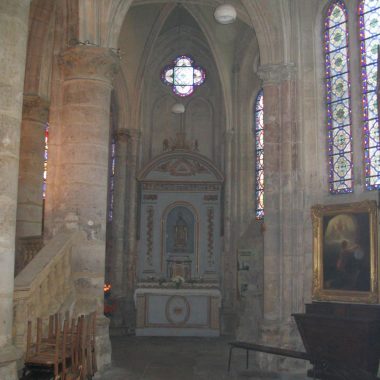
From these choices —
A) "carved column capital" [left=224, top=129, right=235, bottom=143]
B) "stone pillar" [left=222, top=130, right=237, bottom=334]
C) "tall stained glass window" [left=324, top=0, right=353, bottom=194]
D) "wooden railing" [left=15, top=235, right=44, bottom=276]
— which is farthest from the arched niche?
"tall stained glass window" [left=324, top=0, right=353, bottom=194]

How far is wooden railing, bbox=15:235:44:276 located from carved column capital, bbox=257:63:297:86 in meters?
6.35

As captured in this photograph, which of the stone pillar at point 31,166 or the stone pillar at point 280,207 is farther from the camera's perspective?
the stone pillar at point 31,166

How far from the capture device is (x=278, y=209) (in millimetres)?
13133

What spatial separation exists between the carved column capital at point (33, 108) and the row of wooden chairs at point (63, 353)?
8.09m

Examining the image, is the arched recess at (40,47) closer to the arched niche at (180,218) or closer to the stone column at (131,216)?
the stone column at (131,216)

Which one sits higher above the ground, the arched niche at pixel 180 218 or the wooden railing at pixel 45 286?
the arched niche at pixel 180 218

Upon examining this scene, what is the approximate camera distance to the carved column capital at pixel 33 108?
50.7 ft

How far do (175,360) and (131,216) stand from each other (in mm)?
8002

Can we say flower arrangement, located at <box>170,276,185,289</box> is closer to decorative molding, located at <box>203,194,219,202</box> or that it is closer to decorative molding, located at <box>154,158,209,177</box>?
decorative molding, located at <box>203,194,219,202</box>

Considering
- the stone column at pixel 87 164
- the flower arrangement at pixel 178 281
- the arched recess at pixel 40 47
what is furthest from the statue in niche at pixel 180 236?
the stone column at pixel 87 164

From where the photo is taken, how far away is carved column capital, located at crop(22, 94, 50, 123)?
1545 cm

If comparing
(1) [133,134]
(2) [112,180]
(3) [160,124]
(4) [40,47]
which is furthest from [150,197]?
(4) [40,47]

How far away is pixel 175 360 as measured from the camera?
1302 cm

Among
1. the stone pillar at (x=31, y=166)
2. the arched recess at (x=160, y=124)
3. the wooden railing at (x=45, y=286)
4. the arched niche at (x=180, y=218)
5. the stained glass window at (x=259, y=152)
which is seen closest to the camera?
the wooden railing at (x=45, y=286)
